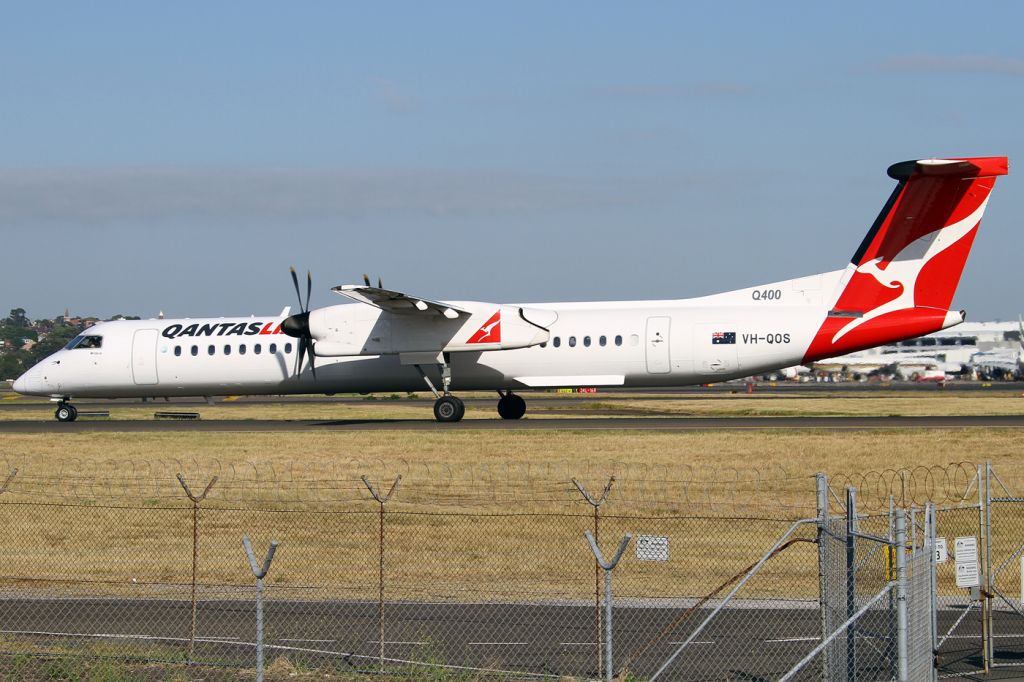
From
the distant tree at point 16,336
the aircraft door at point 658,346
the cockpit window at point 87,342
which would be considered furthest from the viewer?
the distant tree at point 16,336

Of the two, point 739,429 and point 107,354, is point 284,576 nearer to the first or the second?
point 739,429

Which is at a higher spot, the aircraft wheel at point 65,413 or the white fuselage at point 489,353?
the white fuselage at point 489,353

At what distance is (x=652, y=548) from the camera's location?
10555 mm

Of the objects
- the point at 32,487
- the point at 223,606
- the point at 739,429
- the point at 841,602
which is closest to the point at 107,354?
the point at 32,487

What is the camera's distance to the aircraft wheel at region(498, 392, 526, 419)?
39.2 metres

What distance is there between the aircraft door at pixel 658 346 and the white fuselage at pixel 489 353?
0.03 metres

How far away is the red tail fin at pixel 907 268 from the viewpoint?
108 feet

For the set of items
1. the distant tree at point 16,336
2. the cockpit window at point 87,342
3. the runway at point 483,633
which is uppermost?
the distant tree at point 16,336

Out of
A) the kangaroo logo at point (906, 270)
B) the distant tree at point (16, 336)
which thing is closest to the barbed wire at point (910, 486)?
the kangaroo logo at point (906, 270)

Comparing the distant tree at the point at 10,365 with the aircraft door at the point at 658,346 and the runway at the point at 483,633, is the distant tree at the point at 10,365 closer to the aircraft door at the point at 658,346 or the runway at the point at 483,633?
the aircraft door at the point at 658,346

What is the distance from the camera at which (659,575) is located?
17.4m

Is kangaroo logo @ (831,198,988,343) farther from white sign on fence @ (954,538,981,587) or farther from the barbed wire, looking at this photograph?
white sign on fence @ (954,538,981,587)

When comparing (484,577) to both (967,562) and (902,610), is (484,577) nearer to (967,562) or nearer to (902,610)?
(967,562)

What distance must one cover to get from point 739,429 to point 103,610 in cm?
2213
